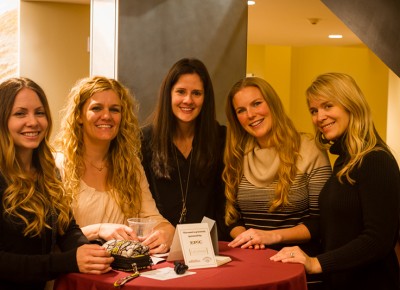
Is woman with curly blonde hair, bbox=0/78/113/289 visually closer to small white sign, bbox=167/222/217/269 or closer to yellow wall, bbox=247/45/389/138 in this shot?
small white sign, bbox=167/222/217/269

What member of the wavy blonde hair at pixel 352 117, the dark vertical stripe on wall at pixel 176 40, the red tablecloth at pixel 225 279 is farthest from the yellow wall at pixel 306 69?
the red tablecloth at pixel 225 279

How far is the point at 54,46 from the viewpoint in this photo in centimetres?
666

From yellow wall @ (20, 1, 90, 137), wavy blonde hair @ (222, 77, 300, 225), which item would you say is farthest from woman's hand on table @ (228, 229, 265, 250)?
yellow wall @ (20, 1, 90, 137)

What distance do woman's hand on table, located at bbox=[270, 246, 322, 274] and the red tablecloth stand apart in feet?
0.12

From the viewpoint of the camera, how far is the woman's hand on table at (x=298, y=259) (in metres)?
2.67

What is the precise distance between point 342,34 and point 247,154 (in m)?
6.31

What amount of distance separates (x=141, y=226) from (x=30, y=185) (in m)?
0.54

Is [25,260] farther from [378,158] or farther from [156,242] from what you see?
[378,158]

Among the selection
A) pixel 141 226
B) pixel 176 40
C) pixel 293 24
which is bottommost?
pixel 141 226

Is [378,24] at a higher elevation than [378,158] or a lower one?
higher

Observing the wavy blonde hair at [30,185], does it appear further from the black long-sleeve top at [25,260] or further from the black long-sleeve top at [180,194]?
the black long-sleeve top at [180,194]

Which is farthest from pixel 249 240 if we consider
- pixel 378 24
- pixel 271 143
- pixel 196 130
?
pixel 378 24

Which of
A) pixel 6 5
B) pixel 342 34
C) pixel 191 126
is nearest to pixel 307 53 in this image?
pixel 342 34

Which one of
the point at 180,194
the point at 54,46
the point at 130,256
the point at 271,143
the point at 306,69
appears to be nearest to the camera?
the point at 130,256
